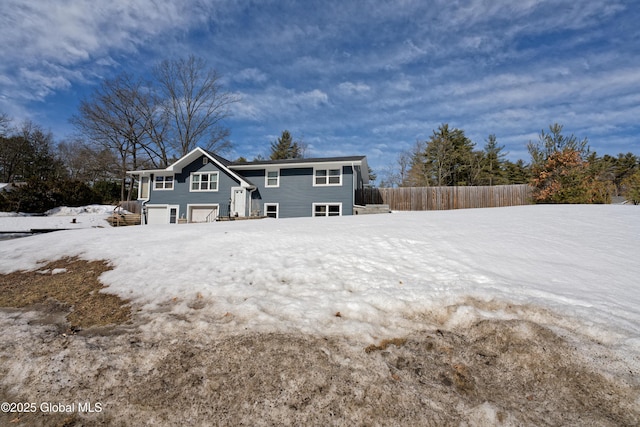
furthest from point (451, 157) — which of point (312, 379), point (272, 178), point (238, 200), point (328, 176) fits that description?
point (312, 379)

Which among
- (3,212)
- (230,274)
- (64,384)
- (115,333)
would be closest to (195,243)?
(230,274)

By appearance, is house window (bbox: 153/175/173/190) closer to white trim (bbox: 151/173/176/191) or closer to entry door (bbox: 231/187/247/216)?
white trim (bbox: 151/173/176/191)

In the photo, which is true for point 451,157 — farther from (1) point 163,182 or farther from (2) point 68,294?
(2) point 68,294

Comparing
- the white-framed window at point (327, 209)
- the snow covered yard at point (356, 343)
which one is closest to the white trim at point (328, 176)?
the white-framed window at point (327, 209)

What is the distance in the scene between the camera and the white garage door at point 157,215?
19.9m

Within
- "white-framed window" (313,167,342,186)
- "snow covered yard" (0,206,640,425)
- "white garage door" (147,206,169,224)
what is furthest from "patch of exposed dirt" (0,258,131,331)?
"white garage door" (147,206,169,224)

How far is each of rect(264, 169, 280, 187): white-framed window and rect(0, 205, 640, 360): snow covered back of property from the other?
12.5 meters

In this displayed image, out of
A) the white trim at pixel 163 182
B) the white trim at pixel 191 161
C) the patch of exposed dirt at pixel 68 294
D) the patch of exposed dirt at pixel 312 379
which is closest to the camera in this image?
the patch of exposed dirt at pixel 312 379

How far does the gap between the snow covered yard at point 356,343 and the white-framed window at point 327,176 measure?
13.5 metres

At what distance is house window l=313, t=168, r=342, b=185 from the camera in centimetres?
1823

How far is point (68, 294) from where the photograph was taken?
4.28 metres

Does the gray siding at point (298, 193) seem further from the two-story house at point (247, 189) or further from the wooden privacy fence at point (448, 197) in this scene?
the wooden privacy fence at point (448, 197)

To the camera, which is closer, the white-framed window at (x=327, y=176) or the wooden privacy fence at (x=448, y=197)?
the white-framed window at (x=327, y=176)

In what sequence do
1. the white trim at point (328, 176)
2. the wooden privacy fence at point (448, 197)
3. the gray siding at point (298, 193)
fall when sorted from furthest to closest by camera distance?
the wooden privacy fence at point (448, 197), the white trim at point (328, 176), the gray siding at point (298, 193)
